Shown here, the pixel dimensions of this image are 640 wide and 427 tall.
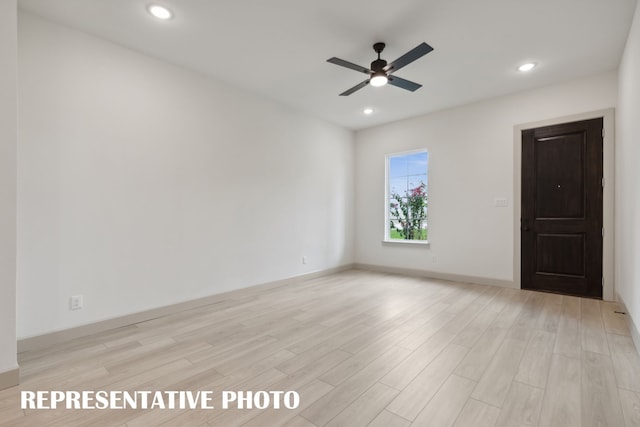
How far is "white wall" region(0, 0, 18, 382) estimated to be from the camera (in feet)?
6.23

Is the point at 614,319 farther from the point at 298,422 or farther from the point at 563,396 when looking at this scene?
the point at 298,422

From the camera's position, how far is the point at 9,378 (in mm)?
1881

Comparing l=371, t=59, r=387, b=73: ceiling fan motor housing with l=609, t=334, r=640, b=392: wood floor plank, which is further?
l=371, t=59, r=387, b=73: ceiling fan motor housing

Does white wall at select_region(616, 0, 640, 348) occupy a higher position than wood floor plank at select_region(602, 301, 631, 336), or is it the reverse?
white wall at select_region(616, 0, 640, 348)

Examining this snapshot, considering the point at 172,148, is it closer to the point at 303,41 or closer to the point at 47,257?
the point at 47,257

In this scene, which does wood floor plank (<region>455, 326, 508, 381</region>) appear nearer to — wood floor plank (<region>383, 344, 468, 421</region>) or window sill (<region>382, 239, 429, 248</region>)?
wood floor plank (<region>383, 344, 468, 421</region>)

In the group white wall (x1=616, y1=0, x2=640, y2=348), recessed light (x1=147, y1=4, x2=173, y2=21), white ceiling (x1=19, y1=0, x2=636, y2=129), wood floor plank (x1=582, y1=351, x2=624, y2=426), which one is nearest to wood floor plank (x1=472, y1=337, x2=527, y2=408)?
wood floor plank (x1=582, y1=351, x2=624, y2=426)

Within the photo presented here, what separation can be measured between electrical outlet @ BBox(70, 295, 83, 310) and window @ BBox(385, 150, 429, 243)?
4.71m

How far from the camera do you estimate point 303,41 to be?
2973mm

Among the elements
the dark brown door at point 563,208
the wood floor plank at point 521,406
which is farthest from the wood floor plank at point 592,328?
the wood floor plank at point 521,406

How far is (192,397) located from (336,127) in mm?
4996

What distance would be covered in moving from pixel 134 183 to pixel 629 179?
4950 mm

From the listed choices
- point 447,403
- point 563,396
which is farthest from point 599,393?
point 447,403

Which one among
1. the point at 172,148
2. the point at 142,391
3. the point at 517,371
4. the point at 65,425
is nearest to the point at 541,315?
the point at 517,371
